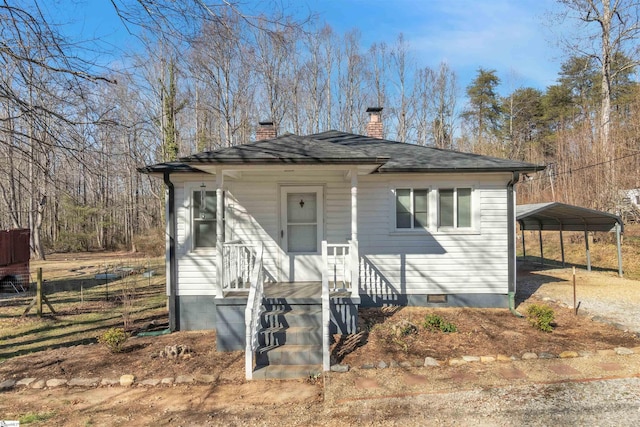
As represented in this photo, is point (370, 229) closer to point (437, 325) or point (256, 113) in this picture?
point (437, 325)

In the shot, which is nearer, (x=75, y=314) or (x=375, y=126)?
(x=75, y=314)

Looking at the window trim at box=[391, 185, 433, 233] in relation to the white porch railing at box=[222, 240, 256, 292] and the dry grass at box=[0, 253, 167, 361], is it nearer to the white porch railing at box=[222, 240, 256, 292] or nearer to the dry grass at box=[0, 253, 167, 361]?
the white porch railing at box=[222, 240, 256, 292]

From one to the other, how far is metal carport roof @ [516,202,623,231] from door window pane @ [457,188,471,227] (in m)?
3.95

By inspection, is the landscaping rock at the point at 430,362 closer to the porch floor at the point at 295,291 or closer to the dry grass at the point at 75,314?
the porch floor at the point at 295,291

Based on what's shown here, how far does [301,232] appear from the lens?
7328mm

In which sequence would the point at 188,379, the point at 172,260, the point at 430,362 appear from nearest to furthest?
the point at 188,379, the point at 430,362, the point at 172,260

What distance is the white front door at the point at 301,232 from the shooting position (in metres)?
7.22

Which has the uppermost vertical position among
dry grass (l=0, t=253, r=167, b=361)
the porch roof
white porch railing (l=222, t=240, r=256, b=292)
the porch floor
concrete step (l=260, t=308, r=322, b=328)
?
the porch roof

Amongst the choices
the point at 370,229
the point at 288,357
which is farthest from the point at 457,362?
the point at 370,229

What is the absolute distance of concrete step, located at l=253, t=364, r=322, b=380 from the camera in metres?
4.61

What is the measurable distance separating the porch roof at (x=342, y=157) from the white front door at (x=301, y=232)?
3.82ft

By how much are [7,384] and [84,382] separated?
3.02 feet

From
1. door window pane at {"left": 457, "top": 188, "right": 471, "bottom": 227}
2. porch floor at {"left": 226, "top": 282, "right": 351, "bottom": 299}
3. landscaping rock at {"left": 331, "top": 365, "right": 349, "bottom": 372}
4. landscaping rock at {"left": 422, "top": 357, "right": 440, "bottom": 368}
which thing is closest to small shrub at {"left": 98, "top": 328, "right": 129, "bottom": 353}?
porch floor at {"left": 226, "top": 282, "right": 351, "bottom": 299}

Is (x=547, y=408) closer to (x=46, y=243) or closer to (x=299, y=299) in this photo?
(x=299, y=299)
